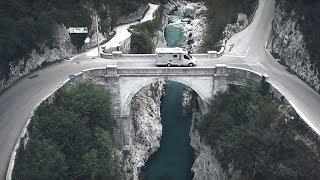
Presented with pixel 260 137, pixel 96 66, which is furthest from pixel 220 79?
pixel 96 66

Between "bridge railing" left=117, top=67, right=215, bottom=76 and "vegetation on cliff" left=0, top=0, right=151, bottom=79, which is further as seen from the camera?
"bridge railing" left=117, top=67, right=215, bottom=76

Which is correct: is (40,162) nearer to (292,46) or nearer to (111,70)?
(111,70)

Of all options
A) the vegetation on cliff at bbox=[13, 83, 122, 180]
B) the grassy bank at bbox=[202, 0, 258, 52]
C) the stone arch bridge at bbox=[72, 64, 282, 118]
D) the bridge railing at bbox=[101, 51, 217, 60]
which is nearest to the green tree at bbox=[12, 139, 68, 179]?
the vegetation on cliff at bbox=[13, 83, 122, 180]

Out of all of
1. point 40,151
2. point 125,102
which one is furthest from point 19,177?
point 125,102

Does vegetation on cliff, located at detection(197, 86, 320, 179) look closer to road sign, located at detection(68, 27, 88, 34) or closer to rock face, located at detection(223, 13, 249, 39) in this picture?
rock face, located at detection(223, 13, 249, 39)

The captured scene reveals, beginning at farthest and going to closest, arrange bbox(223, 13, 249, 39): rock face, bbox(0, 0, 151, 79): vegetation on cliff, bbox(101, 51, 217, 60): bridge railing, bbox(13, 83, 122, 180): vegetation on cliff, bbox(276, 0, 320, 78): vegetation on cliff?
1. bbox(223, 13, 249, 39): rock face
2. bbox(101, 51, 217, 60): bridge railing
3. bbox(276, 0, 320, 78): vegetation on cliff
4. bbox(0, 0, 151, 79): vegetation on cliff
5. bbox(13, 83, 122, 180): vegetation on cliff

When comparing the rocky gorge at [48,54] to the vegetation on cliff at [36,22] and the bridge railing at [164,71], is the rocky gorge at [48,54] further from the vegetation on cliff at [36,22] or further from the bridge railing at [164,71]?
the bridge railing at [164,71]
